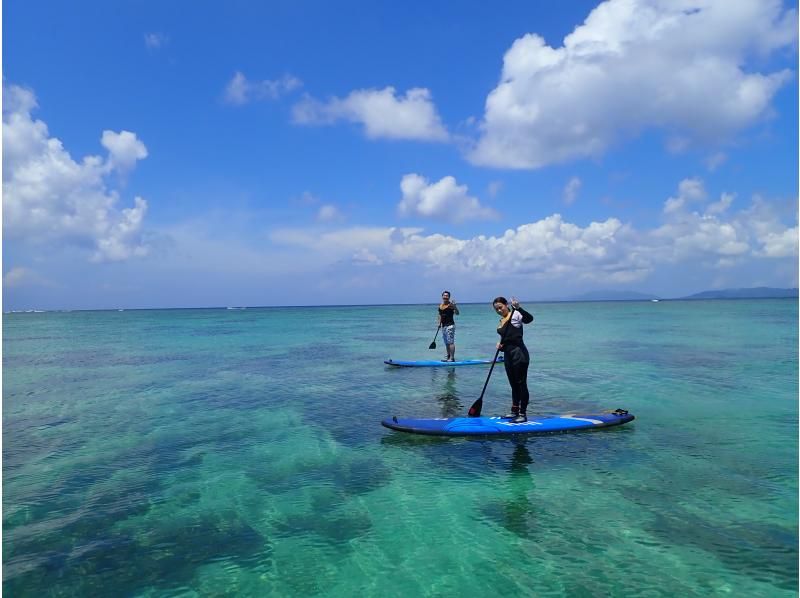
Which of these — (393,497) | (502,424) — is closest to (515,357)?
(502,424)

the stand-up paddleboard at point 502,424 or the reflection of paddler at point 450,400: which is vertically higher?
the stand-up paddleboard at point 502,424

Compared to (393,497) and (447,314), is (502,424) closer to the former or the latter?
(393,497)

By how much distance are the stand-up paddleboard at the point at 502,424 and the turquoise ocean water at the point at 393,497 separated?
9.8 inches

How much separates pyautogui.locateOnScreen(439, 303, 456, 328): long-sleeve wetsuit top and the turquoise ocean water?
510 cm

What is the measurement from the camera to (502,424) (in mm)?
12406

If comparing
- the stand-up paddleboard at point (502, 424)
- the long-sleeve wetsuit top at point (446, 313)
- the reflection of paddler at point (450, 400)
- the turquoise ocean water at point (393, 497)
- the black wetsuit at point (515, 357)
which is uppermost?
the long-sleeve wetsuit top at point (446, 313)

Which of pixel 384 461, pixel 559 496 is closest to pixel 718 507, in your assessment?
pixel 559 496

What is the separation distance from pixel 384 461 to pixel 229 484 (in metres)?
3.37

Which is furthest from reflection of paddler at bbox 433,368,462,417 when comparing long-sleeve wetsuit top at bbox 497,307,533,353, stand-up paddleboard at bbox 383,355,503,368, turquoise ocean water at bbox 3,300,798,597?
long-sleeve wetsuit top at bbox 497,307,533,353

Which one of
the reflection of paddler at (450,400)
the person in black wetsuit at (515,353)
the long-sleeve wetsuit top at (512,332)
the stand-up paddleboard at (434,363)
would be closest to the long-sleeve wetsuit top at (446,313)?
the stand-up paddleboard at (434,363)

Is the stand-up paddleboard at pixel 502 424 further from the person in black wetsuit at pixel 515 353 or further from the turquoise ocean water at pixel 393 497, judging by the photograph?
the person in black wetsuit at pixel 515 353

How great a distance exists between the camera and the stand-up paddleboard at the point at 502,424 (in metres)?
12.3

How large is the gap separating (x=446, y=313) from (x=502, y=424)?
11119 millimetres

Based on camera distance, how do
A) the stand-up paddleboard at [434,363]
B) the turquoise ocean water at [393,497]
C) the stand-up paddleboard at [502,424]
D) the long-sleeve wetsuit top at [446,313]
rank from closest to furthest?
the turquoise ocean water at [393,497] → the stand-up paddleboard at [502,424] → the long-sleeve wetsuit top at [446,313] → the stand-up paddleboard at [434,363]
